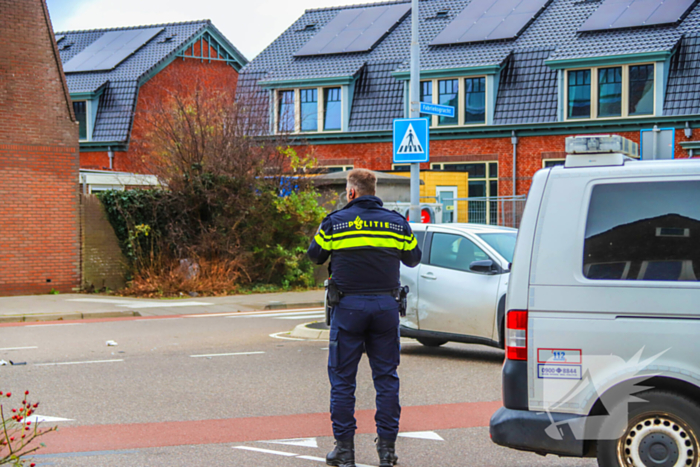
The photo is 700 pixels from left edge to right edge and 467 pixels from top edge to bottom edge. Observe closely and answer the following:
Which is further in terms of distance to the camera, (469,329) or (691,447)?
(469,329)

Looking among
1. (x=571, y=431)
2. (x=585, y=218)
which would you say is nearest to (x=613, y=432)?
(x=571, y=431)

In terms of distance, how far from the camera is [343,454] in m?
5.49

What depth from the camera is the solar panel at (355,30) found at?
33812mm

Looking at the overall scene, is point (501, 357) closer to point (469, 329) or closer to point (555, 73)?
point (469, 329)

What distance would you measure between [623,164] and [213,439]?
12.0 feet

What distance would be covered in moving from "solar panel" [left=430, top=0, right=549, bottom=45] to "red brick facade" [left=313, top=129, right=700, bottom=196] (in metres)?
3.99

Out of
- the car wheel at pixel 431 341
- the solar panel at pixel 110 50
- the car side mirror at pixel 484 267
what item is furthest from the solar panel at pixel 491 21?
the car side mirror at pixel 484 267

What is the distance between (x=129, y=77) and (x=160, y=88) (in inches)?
65.2

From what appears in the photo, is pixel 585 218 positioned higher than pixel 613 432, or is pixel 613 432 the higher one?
pixel 585 218

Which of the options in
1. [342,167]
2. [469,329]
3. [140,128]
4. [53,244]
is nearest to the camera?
[469,329]

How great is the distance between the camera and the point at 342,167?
33.1 metres

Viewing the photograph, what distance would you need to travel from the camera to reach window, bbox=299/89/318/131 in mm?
33562

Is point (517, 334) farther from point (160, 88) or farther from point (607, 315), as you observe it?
point (160, 88)

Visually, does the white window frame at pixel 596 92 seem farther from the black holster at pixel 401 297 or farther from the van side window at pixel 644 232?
the van side window at pixel 644 232
